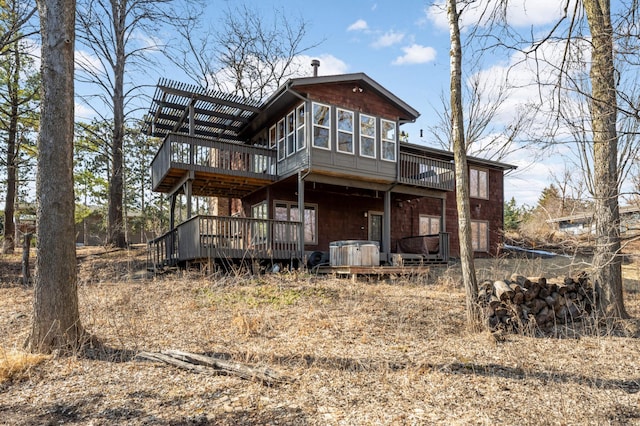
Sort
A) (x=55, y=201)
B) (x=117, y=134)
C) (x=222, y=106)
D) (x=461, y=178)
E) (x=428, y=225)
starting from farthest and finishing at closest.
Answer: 1. (x=428, y=225)
2. (x=117, y=134)
3. (x=222, y=106)
4. (x=461, y=178)
5. (x=55, y=201)

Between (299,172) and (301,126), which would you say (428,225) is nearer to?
(299,172)

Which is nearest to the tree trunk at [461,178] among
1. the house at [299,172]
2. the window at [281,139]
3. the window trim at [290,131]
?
the house at [299,172]

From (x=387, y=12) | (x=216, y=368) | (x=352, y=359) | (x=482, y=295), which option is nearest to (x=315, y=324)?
(x=352, y=359)

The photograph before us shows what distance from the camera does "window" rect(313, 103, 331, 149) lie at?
13.6 metres

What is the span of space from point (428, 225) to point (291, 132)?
8.72 m

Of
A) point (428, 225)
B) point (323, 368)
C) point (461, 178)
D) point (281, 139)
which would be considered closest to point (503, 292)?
point (461, 178)

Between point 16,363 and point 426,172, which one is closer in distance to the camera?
point 16,363

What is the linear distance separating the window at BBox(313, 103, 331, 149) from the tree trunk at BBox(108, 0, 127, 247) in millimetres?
10570

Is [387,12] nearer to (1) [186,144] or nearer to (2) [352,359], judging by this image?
Answer: (1) [186,144]

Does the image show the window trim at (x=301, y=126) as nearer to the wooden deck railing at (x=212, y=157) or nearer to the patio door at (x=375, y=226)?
the wooden deck railing at (x=212, y=157)

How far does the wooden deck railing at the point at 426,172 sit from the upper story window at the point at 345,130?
242cm

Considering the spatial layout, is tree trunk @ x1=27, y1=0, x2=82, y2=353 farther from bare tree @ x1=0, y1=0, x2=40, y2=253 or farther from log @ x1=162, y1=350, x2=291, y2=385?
bare tree @ x1=0, y1=0, x2=40, y2=253

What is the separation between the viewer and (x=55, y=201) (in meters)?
5.27

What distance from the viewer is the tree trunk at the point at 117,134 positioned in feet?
62.1
